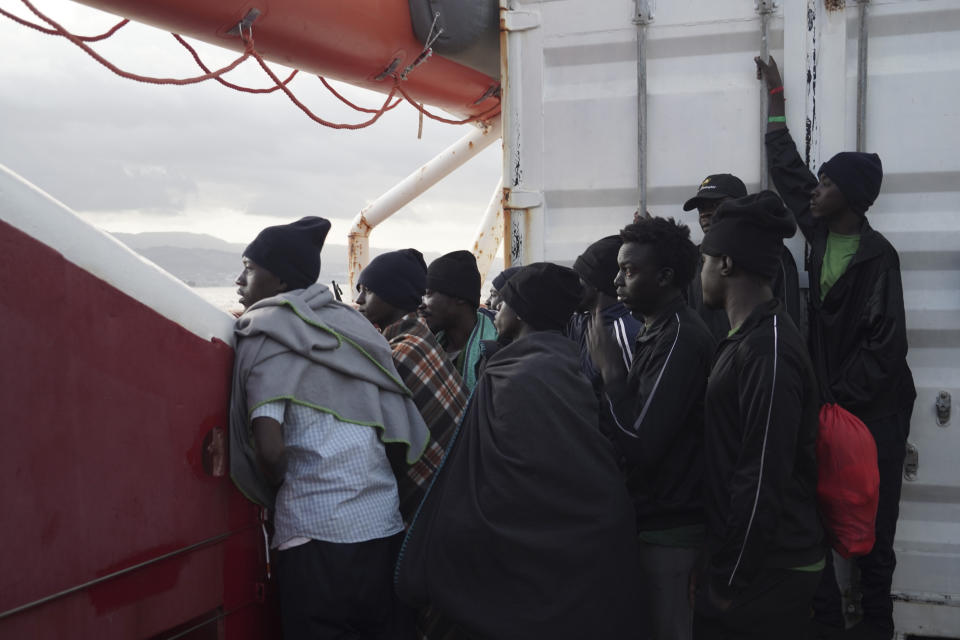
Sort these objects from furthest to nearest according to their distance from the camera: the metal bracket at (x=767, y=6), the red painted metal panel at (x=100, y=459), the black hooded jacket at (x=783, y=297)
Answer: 1. the metal bracket at (x=767, y=6)
2. the black hooded jacket at (x=783, y=297)
3. the red painted metal panel at (x=100, y=459)

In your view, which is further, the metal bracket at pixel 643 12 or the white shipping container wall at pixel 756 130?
the metal bracket at pixel 643 12

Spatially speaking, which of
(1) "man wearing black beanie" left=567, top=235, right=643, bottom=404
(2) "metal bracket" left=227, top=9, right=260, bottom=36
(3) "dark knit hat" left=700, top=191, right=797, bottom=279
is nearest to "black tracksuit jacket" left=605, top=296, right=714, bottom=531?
(3) "dark knit hat" left=700, top=191, right=797, bottom=279

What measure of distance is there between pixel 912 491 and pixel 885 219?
921 millimetres

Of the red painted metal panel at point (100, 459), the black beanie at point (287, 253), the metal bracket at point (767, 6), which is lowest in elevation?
the red painted metal panel at point (100, 459)

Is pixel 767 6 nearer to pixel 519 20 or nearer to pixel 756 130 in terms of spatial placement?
pixel 756 130

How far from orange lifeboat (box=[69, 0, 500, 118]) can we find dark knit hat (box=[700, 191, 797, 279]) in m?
1.96

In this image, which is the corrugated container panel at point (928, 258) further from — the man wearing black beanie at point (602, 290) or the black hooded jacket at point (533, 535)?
the black hooded jacket at point (533, 535)

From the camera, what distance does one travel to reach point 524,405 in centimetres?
198

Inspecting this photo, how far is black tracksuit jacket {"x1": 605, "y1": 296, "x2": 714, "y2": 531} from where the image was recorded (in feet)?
6.48

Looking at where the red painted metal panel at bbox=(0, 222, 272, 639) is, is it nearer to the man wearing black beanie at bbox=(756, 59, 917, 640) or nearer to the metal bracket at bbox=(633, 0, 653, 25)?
the man wearing black beanie at bbox=(756, 59, 917, 640)

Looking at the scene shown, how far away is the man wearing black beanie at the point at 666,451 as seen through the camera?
6.51ft

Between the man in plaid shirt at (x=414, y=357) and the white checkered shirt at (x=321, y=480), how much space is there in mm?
293

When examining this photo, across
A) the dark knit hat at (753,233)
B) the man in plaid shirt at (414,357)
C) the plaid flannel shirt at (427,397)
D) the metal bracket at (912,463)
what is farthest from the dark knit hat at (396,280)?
the metal bracket at (912,463)

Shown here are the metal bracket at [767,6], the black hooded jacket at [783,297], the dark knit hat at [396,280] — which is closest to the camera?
the dark knit hat at [396,280]
